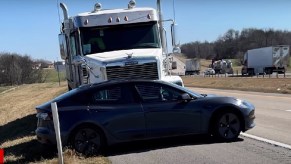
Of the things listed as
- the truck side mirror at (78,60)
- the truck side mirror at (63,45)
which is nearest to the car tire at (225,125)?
the truck side mirror at (78,60)

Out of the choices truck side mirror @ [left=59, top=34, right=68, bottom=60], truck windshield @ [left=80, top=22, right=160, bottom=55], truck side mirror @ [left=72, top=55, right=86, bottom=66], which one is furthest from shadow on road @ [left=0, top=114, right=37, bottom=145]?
truck windshield @ [left=80, top=22, right=160, bottom=55]

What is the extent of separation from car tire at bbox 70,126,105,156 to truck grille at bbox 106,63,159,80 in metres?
3.09

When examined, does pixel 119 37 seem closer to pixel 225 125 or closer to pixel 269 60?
pixel 225 125

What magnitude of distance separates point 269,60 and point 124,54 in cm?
5701

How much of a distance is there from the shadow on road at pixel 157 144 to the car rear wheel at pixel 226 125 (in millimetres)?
204

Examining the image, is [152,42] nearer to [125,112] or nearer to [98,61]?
[98,61]

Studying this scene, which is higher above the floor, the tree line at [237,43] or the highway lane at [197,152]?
the tree line at [237,43]

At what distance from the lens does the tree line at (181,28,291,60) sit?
6112 inches

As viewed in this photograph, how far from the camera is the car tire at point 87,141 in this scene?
927 cm

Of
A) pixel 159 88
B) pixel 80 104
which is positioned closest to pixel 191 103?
pixel 159 88

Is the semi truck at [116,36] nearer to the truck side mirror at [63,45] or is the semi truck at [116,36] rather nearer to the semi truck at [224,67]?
the truck side mirror at [63,45]

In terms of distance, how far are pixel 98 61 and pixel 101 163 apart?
15.5ft

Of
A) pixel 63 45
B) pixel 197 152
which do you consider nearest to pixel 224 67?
pixel 63 45

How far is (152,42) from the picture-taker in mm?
13789
